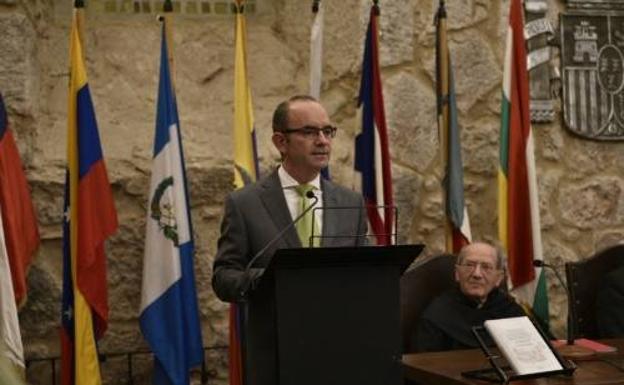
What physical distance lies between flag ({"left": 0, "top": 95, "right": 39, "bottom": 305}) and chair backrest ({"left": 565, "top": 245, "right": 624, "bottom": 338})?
84.5 inches

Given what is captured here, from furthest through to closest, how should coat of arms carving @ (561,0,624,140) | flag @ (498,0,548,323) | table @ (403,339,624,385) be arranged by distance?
coat of arms carving @ (561,0,624,140) < flag @ (498,0,548,323) < table @ (403,339,624,385)

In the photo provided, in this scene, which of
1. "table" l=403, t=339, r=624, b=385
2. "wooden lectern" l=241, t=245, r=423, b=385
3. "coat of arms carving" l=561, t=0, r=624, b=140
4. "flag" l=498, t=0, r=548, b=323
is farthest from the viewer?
"coat of arms carving" l=561, t=0, r=624, b=140

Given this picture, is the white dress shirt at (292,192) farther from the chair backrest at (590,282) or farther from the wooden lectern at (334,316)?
the chair backrest at (590,282)

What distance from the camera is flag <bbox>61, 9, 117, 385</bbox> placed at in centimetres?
331

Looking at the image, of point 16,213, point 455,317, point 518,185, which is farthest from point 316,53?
point 16,213

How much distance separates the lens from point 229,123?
4098 mm

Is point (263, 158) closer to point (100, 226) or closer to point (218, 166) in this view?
point (218, 166)

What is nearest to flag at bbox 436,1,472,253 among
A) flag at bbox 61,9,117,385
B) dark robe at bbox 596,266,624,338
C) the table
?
dark robe at bbox 596,266,624,338

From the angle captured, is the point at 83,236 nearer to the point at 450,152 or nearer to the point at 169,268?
the point at 169,268

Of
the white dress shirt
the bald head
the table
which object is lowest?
the table

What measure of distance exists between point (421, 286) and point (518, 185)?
777mm

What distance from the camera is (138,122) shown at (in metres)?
3.97

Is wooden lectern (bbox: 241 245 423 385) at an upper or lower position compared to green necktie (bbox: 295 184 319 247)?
lower

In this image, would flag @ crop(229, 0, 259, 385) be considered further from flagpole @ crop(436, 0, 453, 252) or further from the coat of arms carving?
the coat of arms carving
